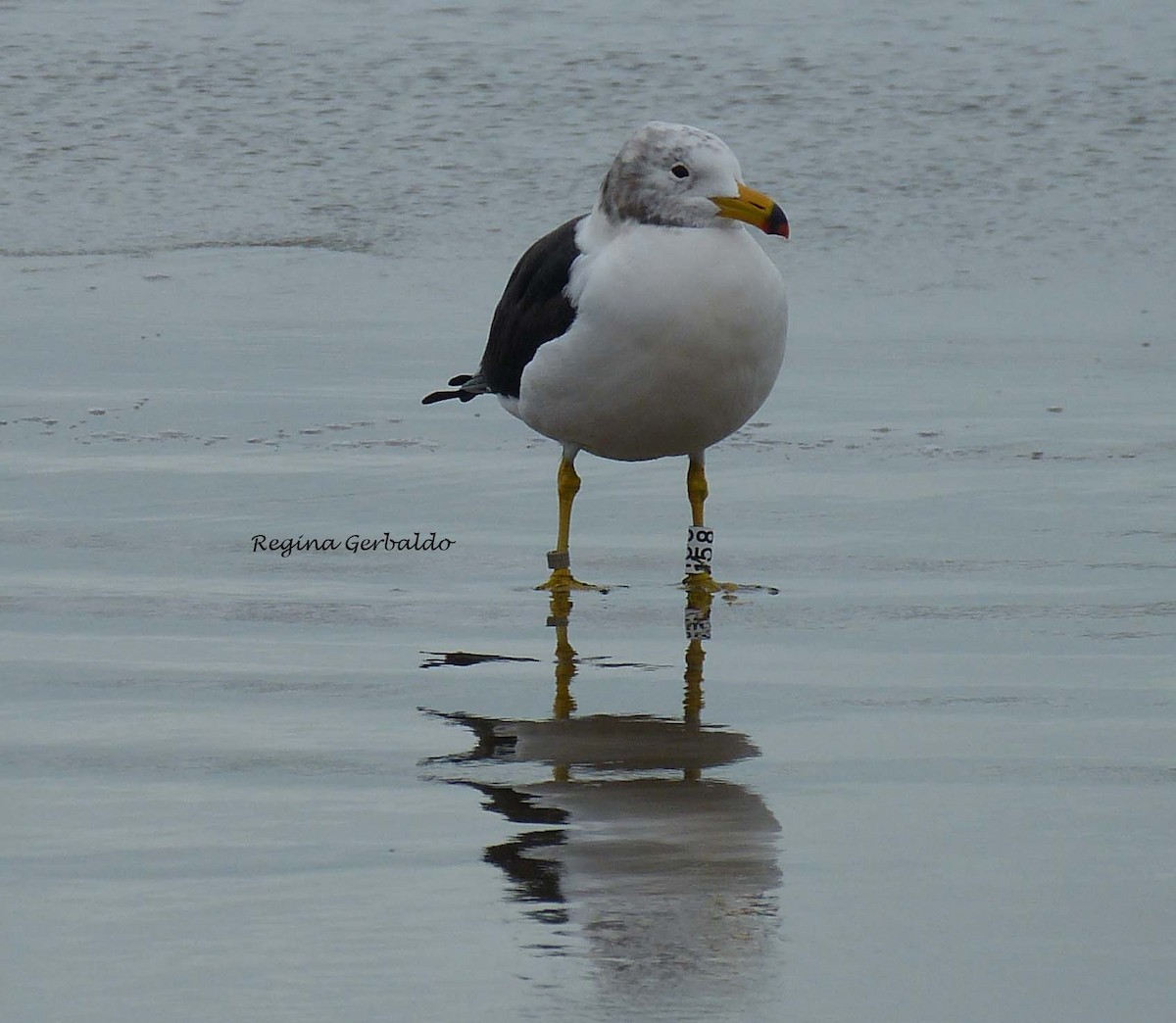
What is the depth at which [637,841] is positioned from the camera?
371 centimetres

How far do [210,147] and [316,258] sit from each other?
2.15 m

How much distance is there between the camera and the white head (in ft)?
18.3

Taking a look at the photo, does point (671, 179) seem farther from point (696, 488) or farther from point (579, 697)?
point (579, 697)

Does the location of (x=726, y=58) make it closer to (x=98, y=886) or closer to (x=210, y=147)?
(x=210, y=147)

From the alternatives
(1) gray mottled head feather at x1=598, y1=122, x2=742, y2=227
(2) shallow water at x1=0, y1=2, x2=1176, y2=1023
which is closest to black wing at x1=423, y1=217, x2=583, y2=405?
(1) gray mottled head feather at x1=598, y1=122, x2=742, y2=227

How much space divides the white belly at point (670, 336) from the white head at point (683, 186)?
5 centimetres

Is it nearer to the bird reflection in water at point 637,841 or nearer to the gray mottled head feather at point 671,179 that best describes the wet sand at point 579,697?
the bird reflection in water at point 637,841

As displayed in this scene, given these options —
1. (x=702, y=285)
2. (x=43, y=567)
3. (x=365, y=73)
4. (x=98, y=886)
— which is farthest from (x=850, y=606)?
(x=365, y=73)

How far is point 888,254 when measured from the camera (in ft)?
33.4

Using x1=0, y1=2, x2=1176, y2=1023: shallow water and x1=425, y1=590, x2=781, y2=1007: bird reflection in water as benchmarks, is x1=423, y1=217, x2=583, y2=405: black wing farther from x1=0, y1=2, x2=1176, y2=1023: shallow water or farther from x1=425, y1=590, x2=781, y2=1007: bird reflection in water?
x1=425, y1=590, x2=781, y2=1007: bird reflection in water

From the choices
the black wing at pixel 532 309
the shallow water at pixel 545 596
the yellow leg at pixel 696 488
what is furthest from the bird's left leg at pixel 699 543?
the black wing at pixel 532 309

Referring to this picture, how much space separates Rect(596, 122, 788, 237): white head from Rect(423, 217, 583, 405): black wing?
0.84 feet

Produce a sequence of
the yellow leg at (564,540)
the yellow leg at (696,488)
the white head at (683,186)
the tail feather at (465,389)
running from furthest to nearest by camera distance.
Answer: the tail feather at (465,389) → the yellow leg at (696,488) → the yellow leg at (564,540) → the white head at (683,186)

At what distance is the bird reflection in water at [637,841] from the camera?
3180mm
